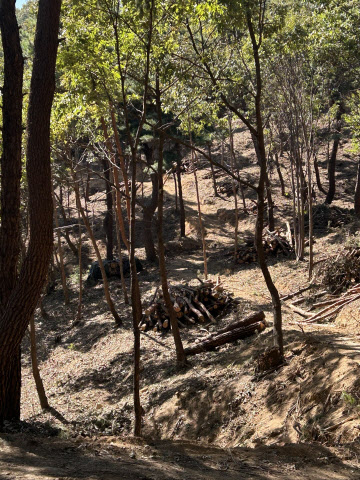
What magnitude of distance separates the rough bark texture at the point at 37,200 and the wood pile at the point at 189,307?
7.62 m

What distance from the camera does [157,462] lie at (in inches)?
215

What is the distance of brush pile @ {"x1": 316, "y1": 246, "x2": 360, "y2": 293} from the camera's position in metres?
13.6

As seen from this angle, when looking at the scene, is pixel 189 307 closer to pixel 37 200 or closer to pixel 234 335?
pixel 234 335

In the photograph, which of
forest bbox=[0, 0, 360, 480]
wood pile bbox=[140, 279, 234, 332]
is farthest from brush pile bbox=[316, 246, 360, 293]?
wood pile bbox=[140, 279, 234, 332]

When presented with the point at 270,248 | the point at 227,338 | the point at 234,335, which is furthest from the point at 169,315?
the point at 270,248

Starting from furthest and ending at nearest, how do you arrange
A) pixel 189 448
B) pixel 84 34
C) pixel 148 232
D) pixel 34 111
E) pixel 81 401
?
1. pixel 148 232
2. pixel 81 401
3. pixel 84 34
4. pixel 34 111
5. pixel 189 448

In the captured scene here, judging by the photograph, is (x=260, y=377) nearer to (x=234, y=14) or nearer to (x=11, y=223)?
(x=11, y=223)

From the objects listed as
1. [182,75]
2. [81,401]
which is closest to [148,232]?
[81,401]

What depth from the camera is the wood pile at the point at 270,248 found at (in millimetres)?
21344

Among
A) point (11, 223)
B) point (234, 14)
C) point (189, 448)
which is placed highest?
point (234, 14)

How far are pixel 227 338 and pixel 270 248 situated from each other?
10248mm

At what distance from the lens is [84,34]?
26.4ft

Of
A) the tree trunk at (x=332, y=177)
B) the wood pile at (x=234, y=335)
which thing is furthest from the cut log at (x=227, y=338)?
the tree trunk at (x=332, y=177)

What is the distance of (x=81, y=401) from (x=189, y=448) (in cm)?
591
